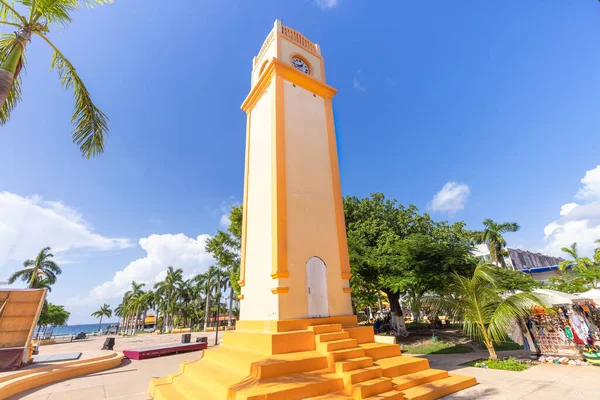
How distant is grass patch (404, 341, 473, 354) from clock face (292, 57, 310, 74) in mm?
14698

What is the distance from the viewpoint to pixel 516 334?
10992 millimetres

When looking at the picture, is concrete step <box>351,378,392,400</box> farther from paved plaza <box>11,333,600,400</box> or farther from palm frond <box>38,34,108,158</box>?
palm frond <box>38,34,108,158</box>

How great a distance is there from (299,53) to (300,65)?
1.74 ft

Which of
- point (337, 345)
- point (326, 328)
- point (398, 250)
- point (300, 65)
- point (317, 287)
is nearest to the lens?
point (337, 345)

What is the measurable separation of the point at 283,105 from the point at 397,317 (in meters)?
16.9

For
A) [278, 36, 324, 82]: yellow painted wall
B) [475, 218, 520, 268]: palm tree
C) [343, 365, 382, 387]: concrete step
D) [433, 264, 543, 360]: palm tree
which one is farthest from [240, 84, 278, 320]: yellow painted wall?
[475, 218, 520, 268]: palm tree

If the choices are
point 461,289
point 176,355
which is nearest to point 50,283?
point 176,355

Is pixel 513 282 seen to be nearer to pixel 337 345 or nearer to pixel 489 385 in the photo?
pixel 489 385

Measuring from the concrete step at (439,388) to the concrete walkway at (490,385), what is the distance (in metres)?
0.14

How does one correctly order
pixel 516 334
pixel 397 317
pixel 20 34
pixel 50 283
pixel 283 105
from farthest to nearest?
pixel 50 283 < pixel 397 317 < pixel 516 334 < pixel 283 105 < pixel 20 34

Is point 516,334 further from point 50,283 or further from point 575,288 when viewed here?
point 50,283

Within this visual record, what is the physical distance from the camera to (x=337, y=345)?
6.29m

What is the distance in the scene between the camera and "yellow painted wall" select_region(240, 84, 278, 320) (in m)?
7.61

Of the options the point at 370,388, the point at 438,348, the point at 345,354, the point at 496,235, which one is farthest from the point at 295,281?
the point at 496,235
